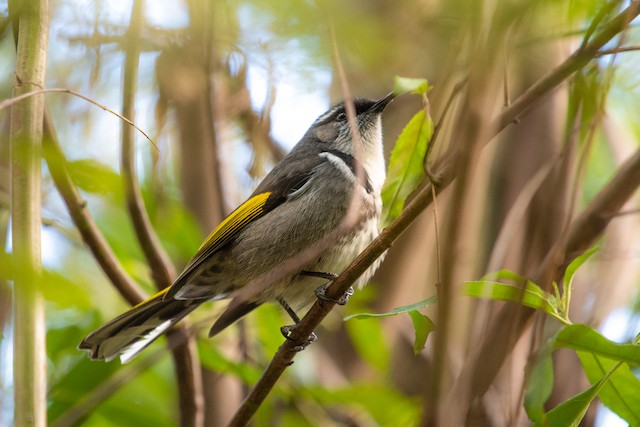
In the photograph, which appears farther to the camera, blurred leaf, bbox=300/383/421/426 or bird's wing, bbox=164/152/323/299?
bird's wing, bbox=164/152/323/299

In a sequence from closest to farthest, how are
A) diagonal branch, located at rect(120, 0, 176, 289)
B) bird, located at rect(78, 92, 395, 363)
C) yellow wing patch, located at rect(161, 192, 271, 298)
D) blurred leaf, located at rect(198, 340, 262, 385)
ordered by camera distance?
diagonal branch, located at rect(120, 0, 176, 289)
blurred leaf, located at rect(198, 340, 262, 385)
bird, located at rect(78, 92, 395, 363)
yellow wing patch, located at rect(161, 192, 271, 298)

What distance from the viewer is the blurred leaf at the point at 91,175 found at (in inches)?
74.0

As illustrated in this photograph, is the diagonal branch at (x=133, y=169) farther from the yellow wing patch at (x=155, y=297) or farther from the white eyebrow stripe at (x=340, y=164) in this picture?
the white eyebrow stripe at (x=340, y=164)

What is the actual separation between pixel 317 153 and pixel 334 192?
53 centimetres

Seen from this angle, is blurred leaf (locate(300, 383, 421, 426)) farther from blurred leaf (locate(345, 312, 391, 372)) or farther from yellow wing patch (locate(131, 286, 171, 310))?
yellow wing patch (locate(131, 286, 171, 310))

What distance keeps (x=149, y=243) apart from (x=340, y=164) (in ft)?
3.39

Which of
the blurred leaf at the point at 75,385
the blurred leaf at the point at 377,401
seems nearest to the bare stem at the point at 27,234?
the blurred leaf at the point at 75,385

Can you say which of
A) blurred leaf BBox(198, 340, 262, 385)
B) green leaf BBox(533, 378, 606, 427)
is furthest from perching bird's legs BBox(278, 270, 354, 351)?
green leaf BBox(533, 378, 606, 427)

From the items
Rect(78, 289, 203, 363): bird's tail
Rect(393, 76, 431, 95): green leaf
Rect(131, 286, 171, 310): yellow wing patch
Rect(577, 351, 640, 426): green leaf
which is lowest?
Rect(577, 351, 640, 426): green leaf

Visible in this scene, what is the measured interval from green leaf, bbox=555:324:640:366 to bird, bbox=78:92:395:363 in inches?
55.3

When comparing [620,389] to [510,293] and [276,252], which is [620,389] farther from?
[276,252]

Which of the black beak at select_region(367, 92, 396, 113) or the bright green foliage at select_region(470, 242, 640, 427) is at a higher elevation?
the black beak at select_region(367, 92, 396, 113)

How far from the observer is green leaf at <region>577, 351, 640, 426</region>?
1.83m

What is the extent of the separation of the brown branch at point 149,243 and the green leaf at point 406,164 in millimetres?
913
